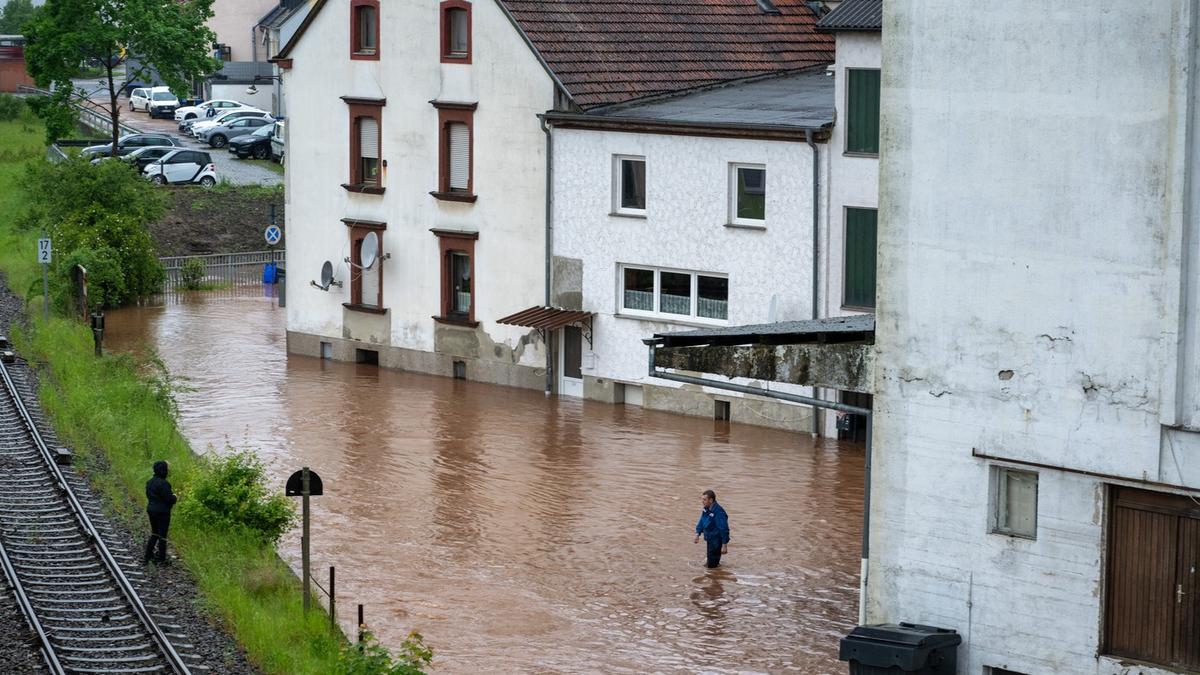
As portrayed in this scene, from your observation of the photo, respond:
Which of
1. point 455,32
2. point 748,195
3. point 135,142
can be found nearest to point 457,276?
point 455,32

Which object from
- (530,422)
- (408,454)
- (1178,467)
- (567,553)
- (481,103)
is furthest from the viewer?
(481,103)

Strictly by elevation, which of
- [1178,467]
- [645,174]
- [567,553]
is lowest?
[567,553]

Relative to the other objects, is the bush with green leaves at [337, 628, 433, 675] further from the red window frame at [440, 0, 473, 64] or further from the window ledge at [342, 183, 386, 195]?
the window ledge at [342, 183, 386, 195]

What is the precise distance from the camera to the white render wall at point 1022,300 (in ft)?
49.9

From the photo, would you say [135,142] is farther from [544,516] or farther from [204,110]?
[544,516]

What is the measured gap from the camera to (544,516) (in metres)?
27.5

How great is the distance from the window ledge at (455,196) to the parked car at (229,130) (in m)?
34.6

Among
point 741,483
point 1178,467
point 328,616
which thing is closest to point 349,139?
point 741,483

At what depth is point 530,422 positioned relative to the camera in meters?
34.6

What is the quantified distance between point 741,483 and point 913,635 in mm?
13246

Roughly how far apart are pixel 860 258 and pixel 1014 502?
52.4 feet

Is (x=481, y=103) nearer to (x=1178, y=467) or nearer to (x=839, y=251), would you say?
(x=839, y=251)

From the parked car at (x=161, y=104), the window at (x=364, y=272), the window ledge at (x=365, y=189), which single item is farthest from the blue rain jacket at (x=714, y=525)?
the parked car at (x=161, y=104)

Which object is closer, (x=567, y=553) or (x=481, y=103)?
(x=567, y=553)
